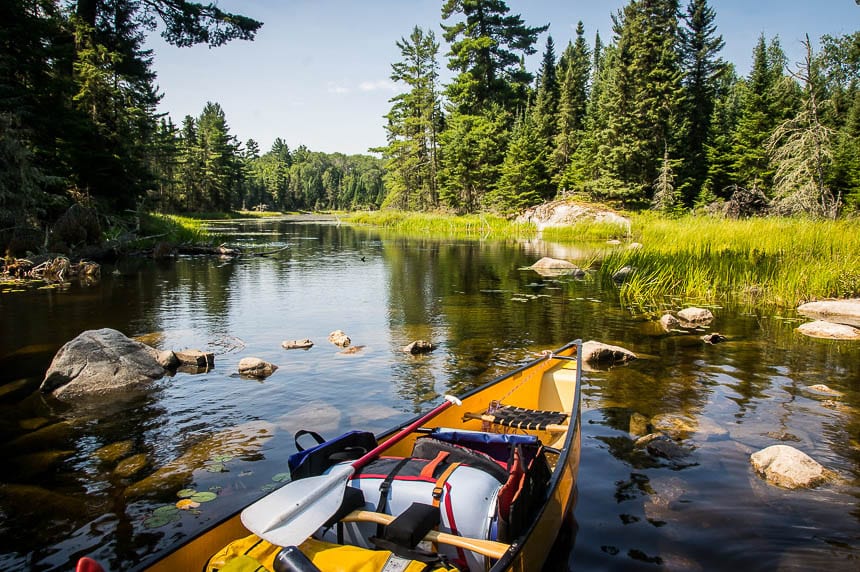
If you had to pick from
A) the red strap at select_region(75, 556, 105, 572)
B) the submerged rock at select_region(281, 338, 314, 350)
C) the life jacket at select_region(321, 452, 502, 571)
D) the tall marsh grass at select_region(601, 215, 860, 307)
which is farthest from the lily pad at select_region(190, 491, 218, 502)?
the tall marsh grass at select_region(601, 215, 860, 307)

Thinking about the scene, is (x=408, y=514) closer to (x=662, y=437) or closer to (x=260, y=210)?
(x=662, y=437)

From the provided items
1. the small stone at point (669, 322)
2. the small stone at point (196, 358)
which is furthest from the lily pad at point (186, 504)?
the small stone at point (669, 322)

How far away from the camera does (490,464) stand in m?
3.63

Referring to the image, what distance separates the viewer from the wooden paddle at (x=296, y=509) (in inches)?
108

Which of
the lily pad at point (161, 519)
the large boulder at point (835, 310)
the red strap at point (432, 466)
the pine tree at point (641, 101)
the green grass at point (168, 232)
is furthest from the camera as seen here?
the pine tree at point (641, 101)

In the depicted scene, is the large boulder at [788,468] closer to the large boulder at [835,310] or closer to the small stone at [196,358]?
the large boulder at [835,310]

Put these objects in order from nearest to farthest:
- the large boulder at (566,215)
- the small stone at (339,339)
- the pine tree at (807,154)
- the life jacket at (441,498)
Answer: the life jacket at (441,498)
the small stone at (339,339)
the pine tree at (807,154)
the large boulder at (566,215)

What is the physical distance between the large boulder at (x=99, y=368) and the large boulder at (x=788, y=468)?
812cm

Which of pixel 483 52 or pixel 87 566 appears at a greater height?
pixel 483 52

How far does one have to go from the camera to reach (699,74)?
48594 millimetres

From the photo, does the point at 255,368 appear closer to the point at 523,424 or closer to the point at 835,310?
the point at 523,424

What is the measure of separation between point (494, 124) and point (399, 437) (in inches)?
2131

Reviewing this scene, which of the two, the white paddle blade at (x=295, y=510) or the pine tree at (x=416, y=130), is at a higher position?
the pine tree at (x=416, y=130)

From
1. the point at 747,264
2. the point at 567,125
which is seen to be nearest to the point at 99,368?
the point at 747,264
